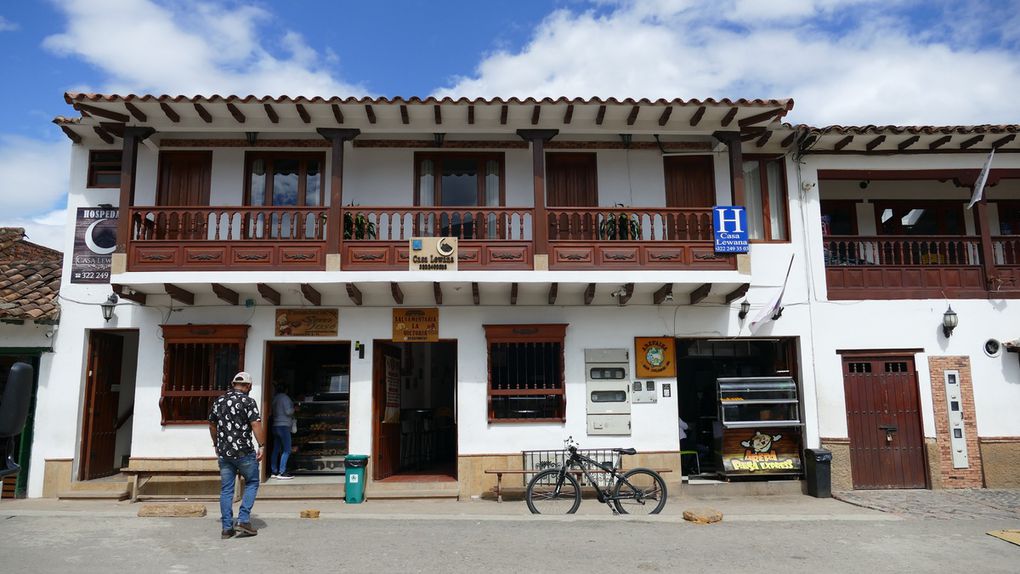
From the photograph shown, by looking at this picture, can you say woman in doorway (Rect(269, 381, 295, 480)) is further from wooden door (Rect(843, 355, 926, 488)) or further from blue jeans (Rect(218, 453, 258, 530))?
wooden door (Rect(843, 355, 926, 488))

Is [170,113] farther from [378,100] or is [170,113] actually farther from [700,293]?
[700,293]

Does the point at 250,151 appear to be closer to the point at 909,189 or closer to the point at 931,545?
the point at 931,545

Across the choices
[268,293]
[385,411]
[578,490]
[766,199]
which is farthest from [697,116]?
[268,293]

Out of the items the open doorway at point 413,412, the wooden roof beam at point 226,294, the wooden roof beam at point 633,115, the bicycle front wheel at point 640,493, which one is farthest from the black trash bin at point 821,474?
the wooden roof beam at point 226,294

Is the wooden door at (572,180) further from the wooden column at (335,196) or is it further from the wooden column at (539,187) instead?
the wooden column at (335,196)

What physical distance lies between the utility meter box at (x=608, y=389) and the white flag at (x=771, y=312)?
2.23 meters

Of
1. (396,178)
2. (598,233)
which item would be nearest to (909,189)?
(598,233)

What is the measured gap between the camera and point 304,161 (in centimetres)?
1242

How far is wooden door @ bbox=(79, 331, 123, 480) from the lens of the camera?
461 inches

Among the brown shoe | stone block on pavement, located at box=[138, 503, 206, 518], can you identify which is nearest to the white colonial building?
stone block on pavement, located at box=[138, 503, 206, 518]

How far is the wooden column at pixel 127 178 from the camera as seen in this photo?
11.1 metres

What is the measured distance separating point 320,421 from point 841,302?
31.0 feet

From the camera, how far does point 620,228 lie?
11.9m

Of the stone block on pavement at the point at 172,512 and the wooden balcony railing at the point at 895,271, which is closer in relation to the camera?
the stone block on pavement at the point at 172,512
